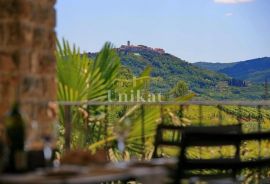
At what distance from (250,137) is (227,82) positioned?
60409 mm

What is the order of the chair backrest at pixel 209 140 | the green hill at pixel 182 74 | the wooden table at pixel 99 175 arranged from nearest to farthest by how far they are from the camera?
the wooden table at pixel 99 175
the chair backrest at pixel 209 140
the green hill at pixel 182 74

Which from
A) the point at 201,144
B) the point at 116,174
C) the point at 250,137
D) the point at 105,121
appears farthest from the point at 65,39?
the point at 116,174

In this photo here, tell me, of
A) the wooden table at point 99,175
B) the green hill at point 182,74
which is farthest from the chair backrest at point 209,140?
the green hill at point 182,74

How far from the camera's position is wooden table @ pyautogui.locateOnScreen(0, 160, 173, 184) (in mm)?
2562

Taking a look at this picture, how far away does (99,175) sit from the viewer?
271cm

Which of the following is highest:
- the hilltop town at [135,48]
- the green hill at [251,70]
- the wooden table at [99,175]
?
the hilltop town at [135,48]

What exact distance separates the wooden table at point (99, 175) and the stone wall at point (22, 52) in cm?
86

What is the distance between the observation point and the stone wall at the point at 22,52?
3.61 m

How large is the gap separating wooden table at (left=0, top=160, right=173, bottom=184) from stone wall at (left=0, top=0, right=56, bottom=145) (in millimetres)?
857

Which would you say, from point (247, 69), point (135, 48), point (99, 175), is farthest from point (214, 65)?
point (99, 175)

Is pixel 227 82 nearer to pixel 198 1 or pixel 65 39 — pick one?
pixel 198 1

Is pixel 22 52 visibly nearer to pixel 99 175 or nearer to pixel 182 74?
pixel 99 175

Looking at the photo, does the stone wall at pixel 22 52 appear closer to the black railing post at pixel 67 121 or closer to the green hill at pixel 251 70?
the black railing post at pixel 67 121

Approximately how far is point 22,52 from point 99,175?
3.76 feet
